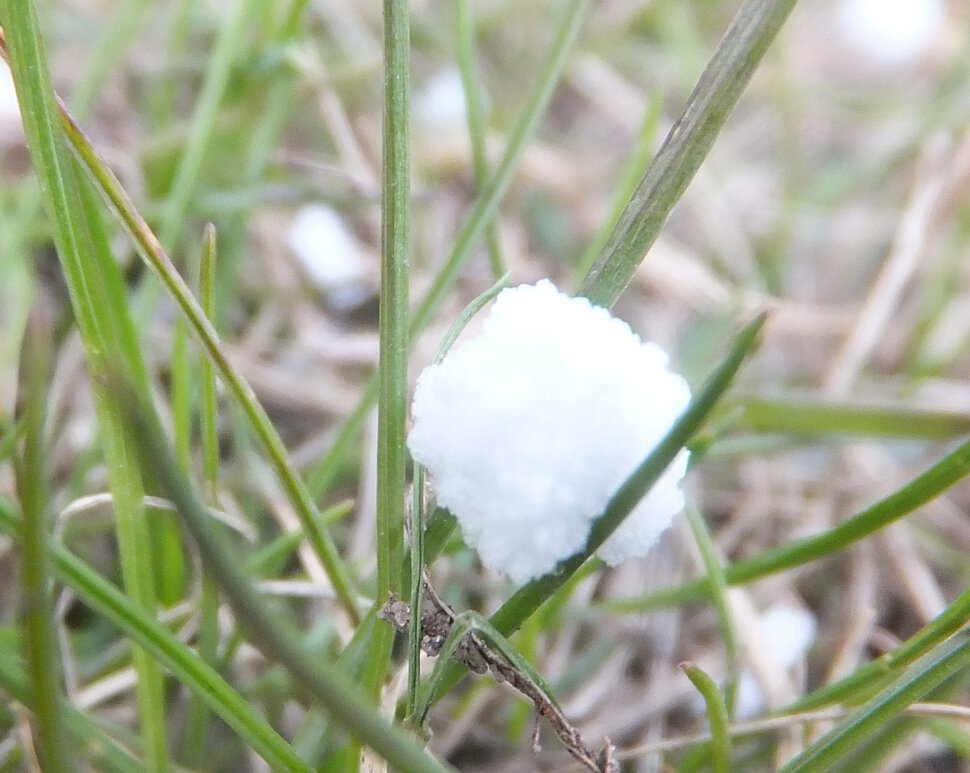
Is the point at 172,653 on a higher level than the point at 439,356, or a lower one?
lower

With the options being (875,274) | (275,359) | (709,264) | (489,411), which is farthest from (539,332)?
(875,274)

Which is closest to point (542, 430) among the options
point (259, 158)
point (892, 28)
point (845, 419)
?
point (845, 419)

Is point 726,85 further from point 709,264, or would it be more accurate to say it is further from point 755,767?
point 709,264

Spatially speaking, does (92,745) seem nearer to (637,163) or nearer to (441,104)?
(637,163)

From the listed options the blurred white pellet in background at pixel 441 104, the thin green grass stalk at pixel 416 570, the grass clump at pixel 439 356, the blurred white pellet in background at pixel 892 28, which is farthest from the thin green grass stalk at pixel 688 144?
the blurred white pellet in background at pixel 892 28

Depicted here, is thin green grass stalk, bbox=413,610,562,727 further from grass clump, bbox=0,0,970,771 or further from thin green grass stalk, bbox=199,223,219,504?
thin green grass stalk, bbox=199,223,219,504

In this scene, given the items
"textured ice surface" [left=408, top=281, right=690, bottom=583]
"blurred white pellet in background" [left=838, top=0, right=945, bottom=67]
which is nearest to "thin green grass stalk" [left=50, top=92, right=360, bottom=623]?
"textured ice surface" [left=408, top=281, right=690, bottom=583]
